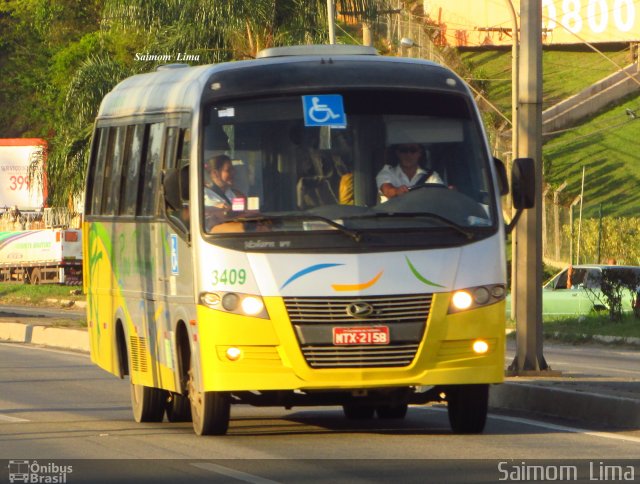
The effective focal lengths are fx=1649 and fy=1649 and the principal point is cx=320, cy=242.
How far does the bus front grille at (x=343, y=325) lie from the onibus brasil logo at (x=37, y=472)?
1.99 metres

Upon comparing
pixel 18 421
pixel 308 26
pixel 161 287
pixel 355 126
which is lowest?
pixel 18 421

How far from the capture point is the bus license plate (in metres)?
11.6

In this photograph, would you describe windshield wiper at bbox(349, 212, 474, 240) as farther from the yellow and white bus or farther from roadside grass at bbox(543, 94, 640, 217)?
roadside grass at bbox(543, 94, 640, 217)

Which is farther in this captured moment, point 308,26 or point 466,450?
point 308,26

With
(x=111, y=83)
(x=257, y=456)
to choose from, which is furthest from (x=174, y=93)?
(x=111, y=83)

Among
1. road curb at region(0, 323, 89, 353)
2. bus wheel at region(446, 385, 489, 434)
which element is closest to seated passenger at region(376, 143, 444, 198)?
bus wheel at region(446, 385, 489, 434)

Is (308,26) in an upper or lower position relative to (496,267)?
upper

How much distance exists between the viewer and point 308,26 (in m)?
34.7

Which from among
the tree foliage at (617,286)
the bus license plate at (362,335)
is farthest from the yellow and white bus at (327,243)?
the tree foliage at (617,286)

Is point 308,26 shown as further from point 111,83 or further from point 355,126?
point 355,126

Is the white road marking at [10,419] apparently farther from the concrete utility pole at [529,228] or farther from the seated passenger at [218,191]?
the concrete utility pole at [529,228]

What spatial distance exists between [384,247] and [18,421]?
4.12 meters

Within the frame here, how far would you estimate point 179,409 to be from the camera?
14.5m

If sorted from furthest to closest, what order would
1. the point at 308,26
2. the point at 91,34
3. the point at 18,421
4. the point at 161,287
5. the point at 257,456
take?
the point at 91,34
the point at 308,26
the point at 18,421
the point at 161,287
the point at 257,456
